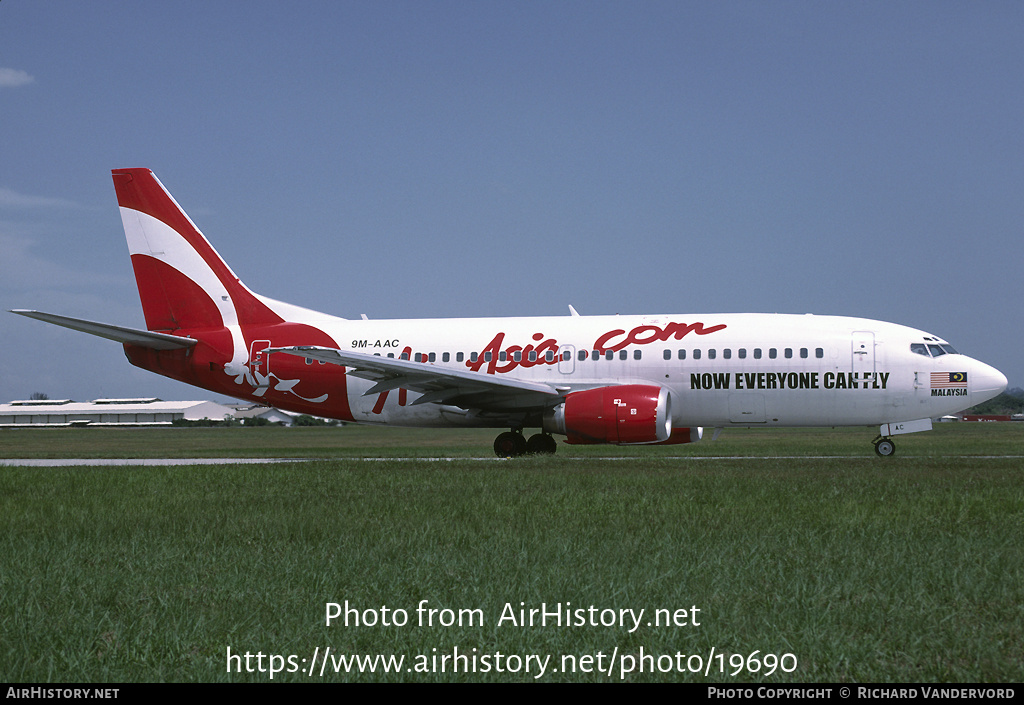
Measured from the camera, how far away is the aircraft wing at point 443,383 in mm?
21000

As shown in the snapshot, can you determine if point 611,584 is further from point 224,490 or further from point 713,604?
point 224,490

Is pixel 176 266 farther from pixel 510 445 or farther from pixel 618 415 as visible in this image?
pixel 618 415

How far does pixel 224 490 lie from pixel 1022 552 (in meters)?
10.5

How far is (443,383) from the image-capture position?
72.4 feet

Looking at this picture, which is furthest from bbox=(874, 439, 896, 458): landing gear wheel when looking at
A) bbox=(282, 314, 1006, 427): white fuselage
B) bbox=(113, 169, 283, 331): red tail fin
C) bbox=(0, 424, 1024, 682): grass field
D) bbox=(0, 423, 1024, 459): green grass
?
bbox=(113, 169, 283, 331): red tail fin

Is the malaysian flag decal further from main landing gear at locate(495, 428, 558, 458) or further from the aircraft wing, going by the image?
main landing gear at locate(495, 428, 558, 458)

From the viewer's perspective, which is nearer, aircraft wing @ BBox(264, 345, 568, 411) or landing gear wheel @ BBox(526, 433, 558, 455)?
aircraft wing @ BBox(264, 345, 568, 411)

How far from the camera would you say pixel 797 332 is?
72.2ft

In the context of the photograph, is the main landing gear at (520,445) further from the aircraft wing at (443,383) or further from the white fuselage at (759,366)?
the aircraft wing at (443,383)

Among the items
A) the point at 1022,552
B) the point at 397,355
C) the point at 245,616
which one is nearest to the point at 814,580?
the point at 1022,552

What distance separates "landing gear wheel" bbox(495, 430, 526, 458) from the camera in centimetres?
2339

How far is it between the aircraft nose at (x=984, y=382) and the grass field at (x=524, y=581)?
10.5 metres

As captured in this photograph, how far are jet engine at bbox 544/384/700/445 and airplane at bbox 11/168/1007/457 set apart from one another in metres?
0.03

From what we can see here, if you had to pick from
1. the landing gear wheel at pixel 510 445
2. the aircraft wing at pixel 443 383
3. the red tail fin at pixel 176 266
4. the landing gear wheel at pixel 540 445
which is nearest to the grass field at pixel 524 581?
the aircraft wing at pixel 443 383
